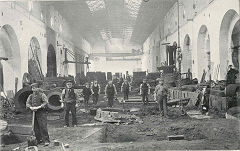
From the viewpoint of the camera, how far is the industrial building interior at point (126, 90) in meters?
7.40

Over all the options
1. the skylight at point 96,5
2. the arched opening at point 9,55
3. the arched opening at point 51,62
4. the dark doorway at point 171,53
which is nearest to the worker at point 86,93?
the arched opening at point 9,55

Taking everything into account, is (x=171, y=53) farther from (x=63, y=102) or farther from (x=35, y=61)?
(x=63, y=102)

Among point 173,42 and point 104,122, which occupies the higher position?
point 173,42

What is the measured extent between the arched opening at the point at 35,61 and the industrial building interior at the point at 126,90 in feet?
0.20

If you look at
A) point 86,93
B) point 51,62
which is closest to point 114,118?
point 86,93

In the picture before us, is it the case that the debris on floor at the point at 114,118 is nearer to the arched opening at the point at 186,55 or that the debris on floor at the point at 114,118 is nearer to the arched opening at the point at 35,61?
the arched opening at the point at 35,61

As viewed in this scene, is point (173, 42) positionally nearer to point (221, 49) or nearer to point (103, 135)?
point (221, 49)

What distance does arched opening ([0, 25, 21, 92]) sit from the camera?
13.3m

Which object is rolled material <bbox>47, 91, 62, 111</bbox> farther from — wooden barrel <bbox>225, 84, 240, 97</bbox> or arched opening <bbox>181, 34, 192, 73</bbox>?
arched opening <bbox>181, 34, 192, 73</bbox>

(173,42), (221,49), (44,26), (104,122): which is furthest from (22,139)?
(173,42)

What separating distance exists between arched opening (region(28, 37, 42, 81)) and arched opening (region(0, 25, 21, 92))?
1211 mm

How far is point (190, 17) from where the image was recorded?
61.5 feet

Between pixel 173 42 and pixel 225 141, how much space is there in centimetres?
1788

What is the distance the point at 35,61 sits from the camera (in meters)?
16.6
